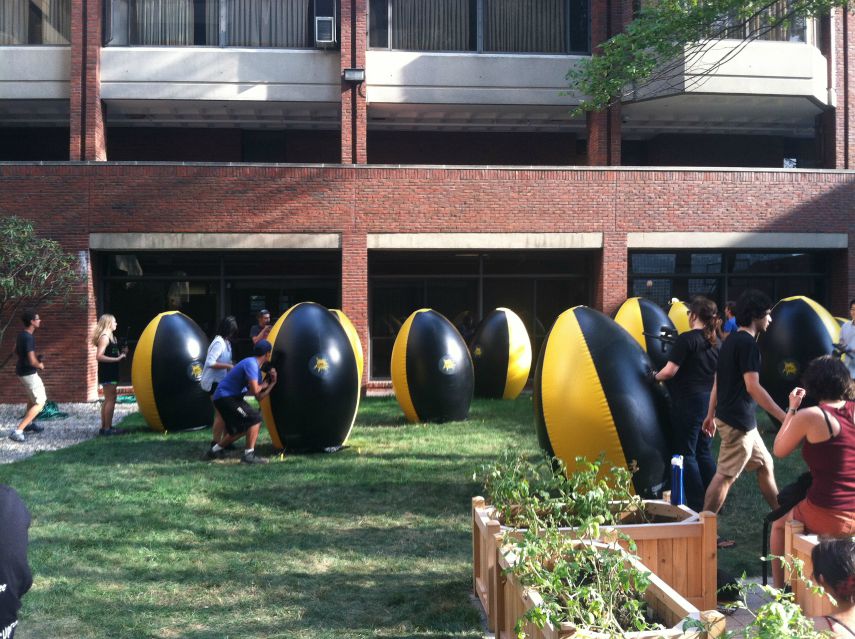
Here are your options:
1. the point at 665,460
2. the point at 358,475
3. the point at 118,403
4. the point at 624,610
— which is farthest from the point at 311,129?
the point at 624,610

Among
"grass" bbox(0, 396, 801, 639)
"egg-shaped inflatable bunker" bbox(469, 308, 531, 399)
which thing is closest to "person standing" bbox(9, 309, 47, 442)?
"grass" bbox(0, 396, 801, 639)

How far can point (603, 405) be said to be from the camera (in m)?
6.41

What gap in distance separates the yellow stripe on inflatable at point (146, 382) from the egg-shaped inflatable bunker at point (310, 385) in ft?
10.1

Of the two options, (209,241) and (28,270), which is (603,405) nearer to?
(209,241)

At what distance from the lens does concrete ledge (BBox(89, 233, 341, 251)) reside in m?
17.9

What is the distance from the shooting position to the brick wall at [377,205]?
1781 cm

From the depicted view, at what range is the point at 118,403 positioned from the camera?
1719 centimetres

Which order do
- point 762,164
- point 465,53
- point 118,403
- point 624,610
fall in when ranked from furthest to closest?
point 762,164, point 465,53, point 118,403, point 624,610

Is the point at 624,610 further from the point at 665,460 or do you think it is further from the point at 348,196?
the point at 348,196

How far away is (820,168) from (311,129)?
44.9ft

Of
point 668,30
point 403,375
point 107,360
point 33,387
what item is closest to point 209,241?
point 33,387

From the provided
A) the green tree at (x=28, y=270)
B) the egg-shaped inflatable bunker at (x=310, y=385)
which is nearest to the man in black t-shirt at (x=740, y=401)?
the egg-shaped inflatable bunker at (x=310, y=385)

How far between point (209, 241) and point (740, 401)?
14562 millimetres

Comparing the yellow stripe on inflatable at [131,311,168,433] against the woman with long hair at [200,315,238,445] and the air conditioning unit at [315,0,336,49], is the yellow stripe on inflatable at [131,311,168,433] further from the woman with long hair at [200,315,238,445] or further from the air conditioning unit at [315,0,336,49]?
the air conditioning unit at [315,0,336,49]
